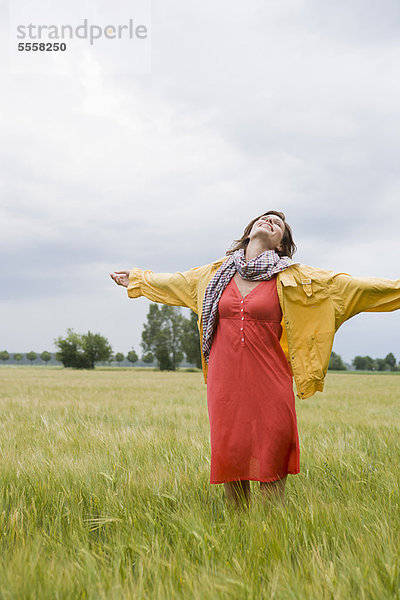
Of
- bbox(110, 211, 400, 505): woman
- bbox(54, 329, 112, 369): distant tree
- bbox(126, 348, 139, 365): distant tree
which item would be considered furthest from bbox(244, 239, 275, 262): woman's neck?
bbox(126, 348, 139, 365): distant tree

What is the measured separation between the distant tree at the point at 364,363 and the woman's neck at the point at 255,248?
110 meters

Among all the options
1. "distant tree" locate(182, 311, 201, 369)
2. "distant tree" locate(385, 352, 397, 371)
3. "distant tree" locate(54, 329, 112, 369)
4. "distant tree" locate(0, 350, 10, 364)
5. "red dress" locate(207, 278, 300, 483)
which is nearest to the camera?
"red dress" locate(207, 278, 300, 483)

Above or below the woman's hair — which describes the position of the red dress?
below

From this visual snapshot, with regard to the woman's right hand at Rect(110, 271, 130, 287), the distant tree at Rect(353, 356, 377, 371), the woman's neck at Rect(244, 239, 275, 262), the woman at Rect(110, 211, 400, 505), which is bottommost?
the distant tree at Rect(353, 356, 377, 371)

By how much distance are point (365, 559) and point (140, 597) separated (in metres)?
1.09

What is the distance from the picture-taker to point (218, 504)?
334 cm

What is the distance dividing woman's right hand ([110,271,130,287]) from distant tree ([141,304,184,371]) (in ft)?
203

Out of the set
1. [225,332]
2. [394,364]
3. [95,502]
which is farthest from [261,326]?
[394,364]

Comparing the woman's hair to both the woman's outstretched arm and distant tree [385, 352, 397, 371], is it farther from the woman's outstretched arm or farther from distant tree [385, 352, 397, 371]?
distant tree [385, 352, 397, 371]

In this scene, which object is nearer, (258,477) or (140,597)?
(140,597)

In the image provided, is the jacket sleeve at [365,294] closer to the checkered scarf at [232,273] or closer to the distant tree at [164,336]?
the checkered scarf at [232,273]

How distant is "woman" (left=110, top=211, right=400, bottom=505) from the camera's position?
3.12m

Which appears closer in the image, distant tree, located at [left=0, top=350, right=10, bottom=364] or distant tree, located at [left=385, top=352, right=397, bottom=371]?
distant tree, located at [left=385, top=352, right=397, bottom=371]

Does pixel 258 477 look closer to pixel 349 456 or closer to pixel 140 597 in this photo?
pixel 140 597
